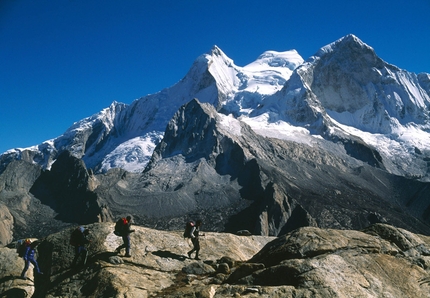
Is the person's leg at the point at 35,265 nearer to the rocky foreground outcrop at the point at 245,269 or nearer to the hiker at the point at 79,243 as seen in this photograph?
the rocky foreground outcrop at the point at 245,269

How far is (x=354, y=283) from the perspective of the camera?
19891 millimetres

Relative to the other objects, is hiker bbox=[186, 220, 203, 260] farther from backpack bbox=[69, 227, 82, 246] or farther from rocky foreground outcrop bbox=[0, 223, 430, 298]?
backpack bbox=[69, 227, 82, 246]

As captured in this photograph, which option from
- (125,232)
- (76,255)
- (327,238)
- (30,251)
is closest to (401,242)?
(327,238)

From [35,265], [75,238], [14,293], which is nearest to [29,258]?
[35,265]

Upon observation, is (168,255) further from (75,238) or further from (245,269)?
(245,269)

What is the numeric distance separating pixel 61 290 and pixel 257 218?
174926 mm

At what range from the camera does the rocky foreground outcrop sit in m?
19.9

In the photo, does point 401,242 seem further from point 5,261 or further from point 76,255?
point 5,261

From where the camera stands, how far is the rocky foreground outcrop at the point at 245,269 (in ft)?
65.2

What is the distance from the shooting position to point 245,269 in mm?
21828

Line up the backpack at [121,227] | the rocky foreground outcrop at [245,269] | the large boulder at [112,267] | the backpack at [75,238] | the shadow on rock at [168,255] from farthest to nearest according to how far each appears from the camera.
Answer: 1. the shadow on rock at [168,255]
2. the backpack at [121,227]
3. the backpack at [75,238]
4. the large boulder at [112,267]
5. the rocky foreground outcrop at [245,269]

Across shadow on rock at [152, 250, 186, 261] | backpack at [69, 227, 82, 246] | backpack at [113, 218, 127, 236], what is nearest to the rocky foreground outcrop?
shadow on rock at [152, 250, 186, 261]

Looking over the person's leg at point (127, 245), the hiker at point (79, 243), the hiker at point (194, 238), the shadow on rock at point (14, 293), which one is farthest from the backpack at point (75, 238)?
the hiker at point (194, 238)

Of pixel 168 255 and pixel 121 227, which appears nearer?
pixel 121 227
